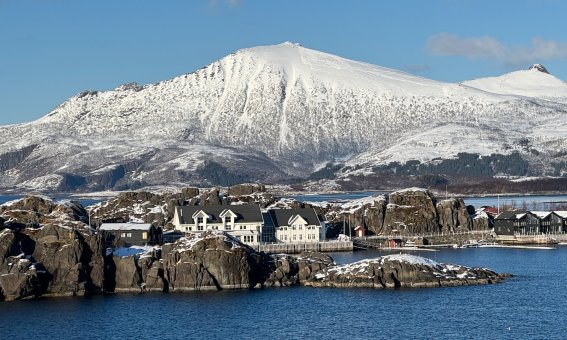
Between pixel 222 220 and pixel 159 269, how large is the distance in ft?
91.0

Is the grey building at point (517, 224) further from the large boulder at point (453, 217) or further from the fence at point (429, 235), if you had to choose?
the large boulder at point (453, 217)

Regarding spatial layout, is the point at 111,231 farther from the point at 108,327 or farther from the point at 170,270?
the point at 108,327

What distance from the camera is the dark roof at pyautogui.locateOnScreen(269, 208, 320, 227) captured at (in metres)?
97.0

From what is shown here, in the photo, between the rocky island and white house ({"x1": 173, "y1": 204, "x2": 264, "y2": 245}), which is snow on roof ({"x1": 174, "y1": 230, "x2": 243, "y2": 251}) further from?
white house ({"x1": 173, "y1": 204, "x2": 264, "y2": 245})

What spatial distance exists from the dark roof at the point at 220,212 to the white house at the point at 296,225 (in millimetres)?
2426

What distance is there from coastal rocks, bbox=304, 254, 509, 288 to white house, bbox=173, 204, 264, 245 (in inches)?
1006

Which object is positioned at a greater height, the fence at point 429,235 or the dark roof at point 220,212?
the dark roof at point 220,212

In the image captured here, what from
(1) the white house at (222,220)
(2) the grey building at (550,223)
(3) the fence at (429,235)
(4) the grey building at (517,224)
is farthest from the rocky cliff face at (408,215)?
(1) the white house at (222,220)

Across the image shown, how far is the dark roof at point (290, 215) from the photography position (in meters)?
97.0

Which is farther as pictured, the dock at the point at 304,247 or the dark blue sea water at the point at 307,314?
the dock at the point at 304,247

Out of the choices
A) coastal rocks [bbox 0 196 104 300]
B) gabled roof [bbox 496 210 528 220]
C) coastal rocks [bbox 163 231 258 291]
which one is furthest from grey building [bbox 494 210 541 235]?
coastal rocks [bbox 0 196 104 300]

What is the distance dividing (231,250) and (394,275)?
30.8ft

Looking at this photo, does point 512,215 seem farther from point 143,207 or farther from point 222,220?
point 143,207

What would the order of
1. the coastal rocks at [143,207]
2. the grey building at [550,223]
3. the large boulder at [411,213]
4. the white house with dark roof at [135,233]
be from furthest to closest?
1. the grey building at [550,223]
2. the large boulder at [411,213]
3. the coastal rocks at [143,207]
4. the white house with dark roof at [135,233]
